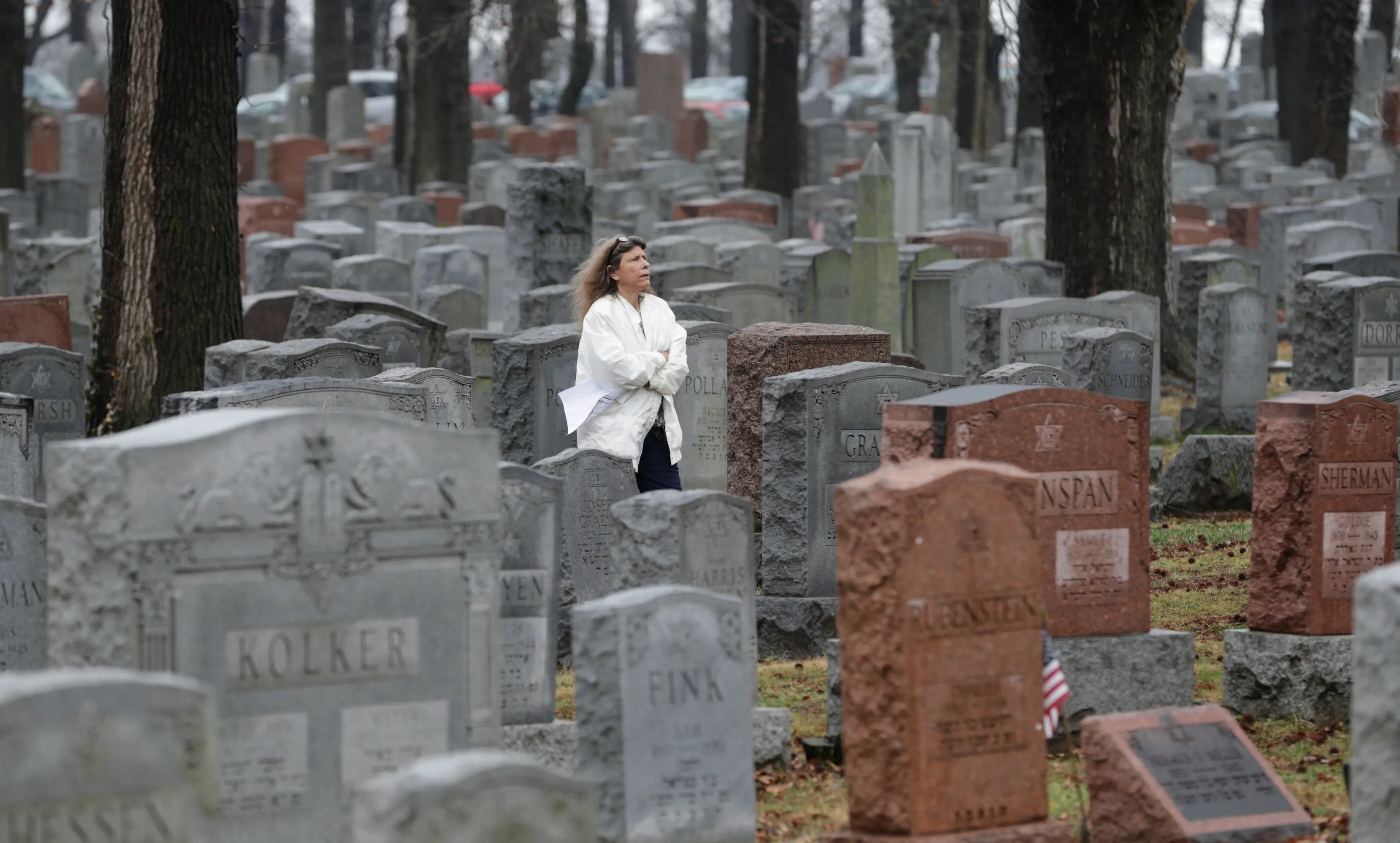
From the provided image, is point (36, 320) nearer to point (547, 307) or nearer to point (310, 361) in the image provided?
point (547, 307)

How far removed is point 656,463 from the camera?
10352 mm

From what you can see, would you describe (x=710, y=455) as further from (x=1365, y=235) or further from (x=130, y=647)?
(x=1365, y=235)

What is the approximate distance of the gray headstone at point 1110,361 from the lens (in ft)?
44.9

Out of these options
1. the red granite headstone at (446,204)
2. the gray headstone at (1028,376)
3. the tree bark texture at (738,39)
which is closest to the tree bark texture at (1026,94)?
the red granite headstone at (446,204)

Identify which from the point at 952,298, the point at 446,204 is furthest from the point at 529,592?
the point at 446,204

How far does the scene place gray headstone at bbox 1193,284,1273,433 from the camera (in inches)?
661

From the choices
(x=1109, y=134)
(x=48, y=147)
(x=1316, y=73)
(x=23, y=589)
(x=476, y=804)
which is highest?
(x=1316, y=73)

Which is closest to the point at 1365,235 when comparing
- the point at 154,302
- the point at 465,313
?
the point at 465,313

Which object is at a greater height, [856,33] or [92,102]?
[856,33]

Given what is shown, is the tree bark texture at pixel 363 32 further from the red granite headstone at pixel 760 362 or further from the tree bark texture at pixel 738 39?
the red granite headstone at pixel 760 362

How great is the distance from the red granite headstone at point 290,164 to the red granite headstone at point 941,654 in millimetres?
34408

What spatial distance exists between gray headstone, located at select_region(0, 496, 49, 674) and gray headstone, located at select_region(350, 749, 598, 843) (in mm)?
3030

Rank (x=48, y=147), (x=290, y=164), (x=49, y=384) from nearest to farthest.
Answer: (x=49, y=384)
(x=290, y=164)
(x=48, y=147)

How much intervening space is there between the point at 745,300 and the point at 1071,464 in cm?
910
